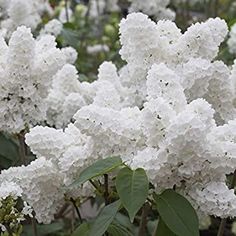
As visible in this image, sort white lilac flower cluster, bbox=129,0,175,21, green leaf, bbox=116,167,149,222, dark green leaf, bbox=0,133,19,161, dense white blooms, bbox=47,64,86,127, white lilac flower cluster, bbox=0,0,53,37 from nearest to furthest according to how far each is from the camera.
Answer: green leaf, bbox=116,167,149,222, dense white blooms, bbox=47,64,86,127, dark green leaf, bbox=0,133,19,161, white lilac flower cluster, bbox=0,0,53,37, white lilac flower cluster, bbox=129,0,175,21

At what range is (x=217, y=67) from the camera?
1.66 m

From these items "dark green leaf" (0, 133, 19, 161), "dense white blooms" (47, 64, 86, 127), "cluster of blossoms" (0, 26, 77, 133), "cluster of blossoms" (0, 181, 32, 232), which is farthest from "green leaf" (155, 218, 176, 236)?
"dark green leaf" (0, 133, 19, 161)

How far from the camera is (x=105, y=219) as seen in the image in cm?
139

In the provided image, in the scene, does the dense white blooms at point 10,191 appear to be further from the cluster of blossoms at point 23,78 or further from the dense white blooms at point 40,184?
the cluster of blossoms at point 23,78

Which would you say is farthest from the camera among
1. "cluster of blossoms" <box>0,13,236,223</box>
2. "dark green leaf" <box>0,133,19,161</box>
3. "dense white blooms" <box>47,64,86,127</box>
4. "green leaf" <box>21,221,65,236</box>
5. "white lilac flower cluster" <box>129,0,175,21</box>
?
"white lilac flower cluster" <box>129,0,175,21</box>

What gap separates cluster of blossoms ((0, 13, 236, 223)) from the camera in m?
1.34

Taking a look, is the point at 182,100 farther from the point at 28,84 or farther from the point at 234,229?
the point at 234,229

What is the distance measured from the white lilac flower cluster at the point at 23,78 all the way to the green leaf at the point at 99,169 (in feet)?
1.54

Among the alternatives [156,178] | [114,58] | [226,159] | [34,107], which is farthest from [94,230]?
[114,58]

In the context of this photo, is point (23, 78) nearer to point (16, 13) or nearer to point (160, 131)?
point (160, 131)

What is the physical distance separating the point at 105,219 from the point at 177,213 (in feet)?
0.58

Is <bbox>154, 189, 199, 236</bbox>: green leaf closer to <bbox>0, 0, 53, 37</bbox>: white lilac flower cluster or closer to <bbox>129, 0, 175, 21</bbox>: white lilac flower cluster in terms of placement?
<bbox>0, 0, 53, 37</bbox>: white lilac flower cluster

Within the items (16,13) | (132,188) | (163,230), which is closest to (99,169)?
(132,188)

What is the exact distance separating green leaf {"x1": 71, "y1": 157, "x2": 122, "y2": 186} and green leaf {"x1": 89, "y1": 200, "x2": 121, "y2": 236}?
11cm
